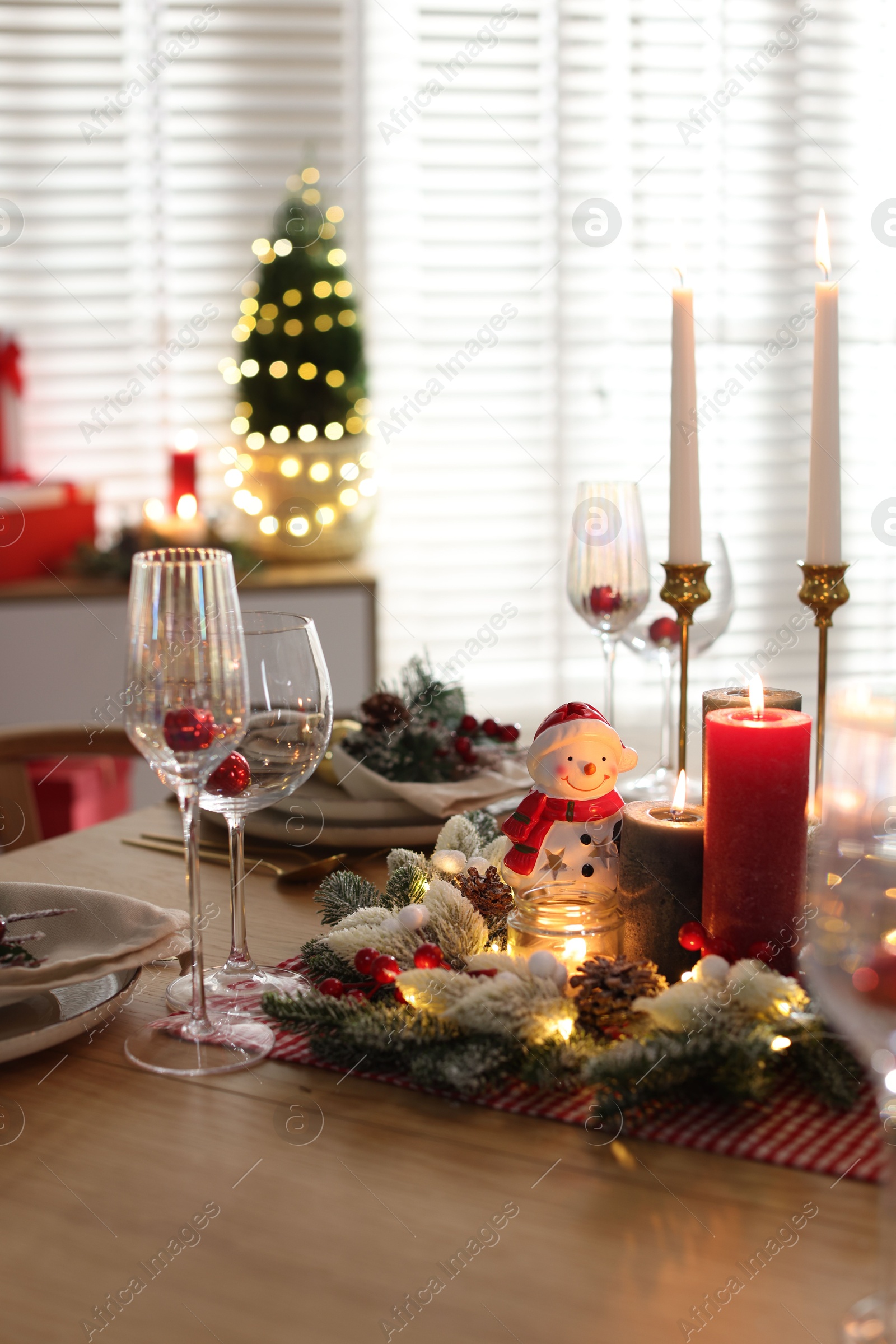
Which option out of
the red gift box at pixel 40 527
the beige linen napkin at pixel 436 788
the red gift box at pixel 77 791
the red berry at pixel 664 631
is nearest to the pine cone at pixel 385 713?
the beige linen napkin at pixel 436 788

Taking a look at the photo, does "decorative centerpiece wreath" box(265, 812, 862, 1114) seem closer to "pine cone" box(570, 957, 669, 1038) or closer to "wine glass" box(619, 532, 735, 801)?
"pine cone" box(570, 957, 669, 1038)

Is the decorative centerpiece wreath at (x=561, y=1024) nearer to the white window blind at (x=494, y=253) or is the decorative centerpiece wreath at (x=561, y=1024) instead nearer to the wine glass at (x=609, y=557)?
the wine glass at (x=609, y=557)

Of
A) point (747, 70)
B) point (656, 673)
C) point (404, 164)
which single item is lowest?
point (656, 673)

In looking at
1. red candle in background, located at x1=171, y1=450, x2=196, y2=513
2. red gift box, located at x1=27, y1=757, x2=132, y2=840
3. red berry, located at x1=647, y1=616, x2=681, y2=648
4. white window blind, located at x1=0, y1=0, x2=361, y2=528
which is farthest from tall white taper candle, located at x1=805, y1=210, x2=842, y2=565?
white window blind, located at x1=0, y1=0, x2=361, y2=528

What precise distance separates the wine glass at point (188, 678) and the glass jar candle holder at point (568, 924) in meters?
0.18

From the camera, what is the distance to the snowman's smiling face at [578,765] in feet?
2.54

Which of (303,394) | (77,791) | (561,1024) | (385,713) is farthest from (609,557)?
(303,394)

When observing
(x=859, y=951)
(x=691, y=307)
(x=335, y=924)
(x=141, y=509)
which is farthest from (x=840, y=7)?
(x=859, y=951)

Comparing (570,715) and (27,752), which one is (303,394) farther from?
(570,715)

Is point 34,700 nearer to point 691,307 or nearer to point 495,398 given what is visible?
point 495,398

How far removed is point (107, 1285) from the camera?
52cm

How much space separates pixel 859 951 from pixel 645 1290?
175mm

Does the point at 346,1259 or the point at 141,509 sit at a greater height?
the point at 141,509

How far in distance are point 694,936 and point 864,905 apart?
0.28 metres
